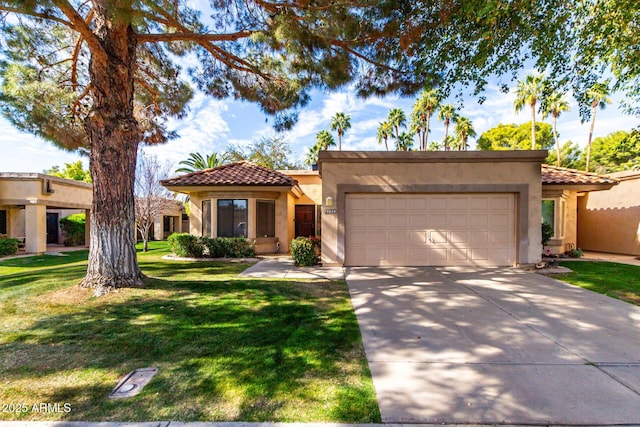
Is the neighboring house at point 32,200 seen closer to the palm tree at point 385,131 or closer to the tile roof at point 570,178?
the tile roof at point 570,178

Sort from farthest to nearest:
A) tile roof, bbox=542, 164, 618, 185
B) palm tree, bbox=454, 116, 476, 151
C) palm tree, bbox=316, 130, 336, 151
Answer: palm tree, bbox=316, 130, 336, 151 → palm tree, bbox=454, 116, 476, 151 → tile roof, bbox=542, 164, 618, 185

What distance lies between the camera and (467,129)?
29516 mm

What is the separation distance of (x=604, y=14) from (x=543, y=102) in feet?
7.09

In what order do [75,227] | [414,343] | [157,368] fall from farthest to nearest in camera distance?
[75,227] → [414,343] → [157,368]

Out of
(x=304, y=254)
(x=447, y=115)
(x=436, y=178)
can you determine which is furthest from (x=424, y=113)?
(x=304, y=254)

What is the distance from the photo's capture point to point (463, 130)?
2964 centimetres

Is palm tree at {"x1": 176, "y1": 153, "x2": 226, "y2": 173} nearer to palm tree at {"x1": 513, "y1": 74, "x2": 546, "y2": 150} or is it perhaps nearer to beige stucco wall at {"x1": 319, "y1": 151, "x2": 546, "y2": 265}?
beige stucco wall at {"x1": 319, "y1": 151, "x2": 546, "y2": 265}

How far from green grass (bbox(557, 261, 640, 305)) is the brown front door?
440 inches

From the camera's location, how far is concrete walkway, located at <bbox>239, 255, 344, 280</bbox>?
319 inches

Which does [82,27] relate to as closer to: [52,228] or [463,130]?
[52,228]

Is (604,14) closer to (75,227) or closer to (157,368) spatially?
(157,368)

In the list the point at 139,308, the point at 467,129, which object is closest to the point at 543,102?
the point at 139,308

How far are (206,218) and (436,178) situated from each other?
983cm

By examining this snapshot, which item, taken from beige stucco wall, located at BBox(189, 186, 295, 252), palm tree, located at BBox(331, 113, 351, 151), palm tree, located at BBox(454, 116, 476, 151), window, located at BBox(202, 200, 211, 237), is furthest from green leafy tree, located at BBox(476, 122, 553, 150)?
window, located at BBox(202, 200, 211, 237)
